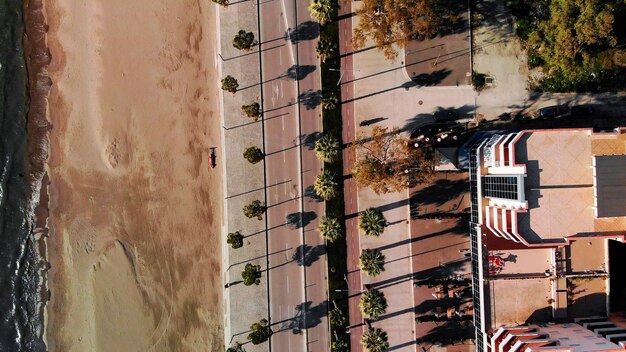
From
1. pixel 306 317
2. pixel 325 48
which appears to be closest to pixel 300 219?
pixel 306 317

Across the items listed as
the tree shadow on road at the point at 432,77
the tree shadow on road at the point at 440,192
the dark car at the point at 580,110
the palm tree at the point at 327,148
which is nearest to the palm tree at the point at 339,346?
the tree shadow on road at the point at 440,192

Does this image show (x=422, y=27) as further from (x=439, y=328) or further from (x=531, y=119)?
(x=439, y=328)

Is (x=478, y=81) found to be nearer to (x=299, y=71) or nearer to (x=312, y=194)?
Answer: (x=299, y=71)

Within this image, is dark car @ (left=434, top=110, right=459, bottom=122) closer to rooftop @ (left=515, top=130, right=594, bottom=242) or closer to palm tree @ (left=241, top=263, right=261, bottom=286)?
rooftop @ (left=515, top=130, right=594, bottom=242)

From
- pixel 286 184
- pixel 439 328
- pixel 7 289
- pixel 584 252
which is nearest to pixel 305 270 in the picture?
pixel 286 184

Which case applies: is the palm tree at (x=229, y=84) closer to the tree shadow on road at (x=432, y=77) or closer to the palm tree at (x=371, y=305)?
the tree shadow on road at (x=432, y=77)
